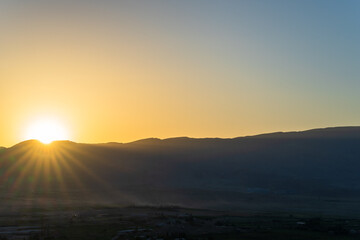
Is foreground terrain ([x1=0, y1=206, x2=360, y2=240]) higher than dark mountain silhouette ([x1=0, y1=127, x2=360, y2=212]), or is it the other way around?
dark mountain silhouette ([x1=0, y1=127, x2=360, y2=212])

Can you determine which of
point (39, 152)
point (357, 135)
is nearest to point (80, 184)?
point (39, 152)

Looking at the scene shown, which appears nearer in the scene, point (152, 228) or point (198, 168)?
point (152, 228)

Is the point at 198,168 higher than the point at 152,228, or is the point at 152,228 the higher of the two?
the point at 198,168

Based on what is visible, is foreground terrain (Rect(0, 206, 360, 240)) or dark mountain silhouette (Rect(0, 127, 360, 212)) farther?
dark mountain silhouette (Rect(0, 127, 360, 212))

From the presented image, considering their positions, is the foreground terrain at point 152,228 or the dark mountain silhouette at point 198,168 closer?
the foreground terrain at point 152,228

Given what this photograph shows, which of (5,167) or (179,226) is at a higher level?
(5,167)

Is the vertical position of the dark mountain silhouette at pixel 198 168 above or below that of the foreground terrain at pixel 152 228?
above

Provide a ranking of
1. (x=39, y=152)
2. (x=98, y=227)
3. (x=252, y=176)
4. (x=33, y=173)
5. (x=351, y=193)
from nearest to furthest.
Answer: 1. (x=98, y=227)
2. (x=351, y=193)
3. (x=33, y=173)
4. (x=252, y=176)
5. (x=39, y=152)

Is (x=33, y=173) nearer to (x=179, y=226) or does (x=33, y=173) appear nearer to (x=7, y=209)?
(x=7, y=209)
